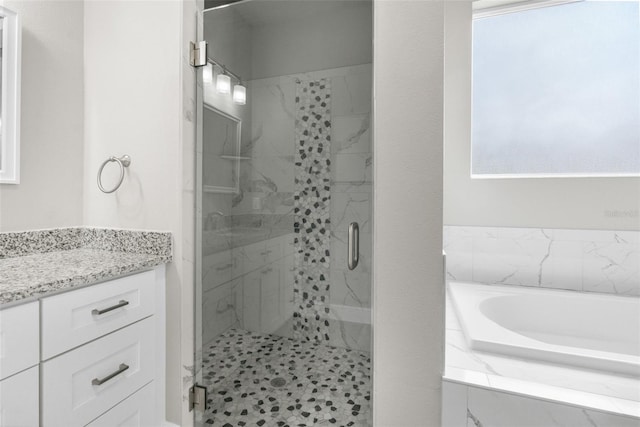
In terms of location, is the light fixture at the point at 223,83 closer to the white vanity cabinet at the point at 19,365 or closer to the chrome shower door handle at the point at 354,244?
the chrome shower door handle at the point at 354,244

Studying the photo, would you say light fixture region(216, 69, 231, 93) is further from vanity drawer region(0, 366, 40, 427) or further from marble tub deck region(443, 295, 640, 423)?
marble tub deck region(443, 295, 640, 423)

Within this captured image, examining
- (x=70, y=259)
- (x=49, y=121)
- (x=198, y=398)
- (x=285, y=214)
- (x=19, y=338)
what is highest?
(x=49, y=121)

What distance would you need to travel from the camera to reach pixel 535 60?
2.13m

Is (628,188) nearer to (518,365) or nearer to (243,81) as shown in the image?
(518,365)

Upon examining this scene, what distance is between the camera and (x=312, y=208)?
1.29 meters

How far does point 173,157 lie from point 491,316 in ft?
6.68

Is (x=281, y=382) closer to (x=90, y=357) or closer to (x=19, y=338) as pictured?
(x=90, y=357)

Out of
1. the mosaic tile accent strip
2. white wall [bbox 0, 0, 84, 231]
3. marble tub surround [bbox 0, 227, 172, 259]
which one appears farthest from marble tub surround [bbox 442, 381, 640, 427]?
white wall [bbox 0, 0, 84, 231]

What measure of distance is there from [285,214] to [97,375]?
2.91ft

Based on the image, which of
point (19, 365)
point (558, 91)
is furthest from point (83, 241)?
point (558, 91)

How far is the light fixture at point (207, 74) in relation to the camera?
4.65 ft

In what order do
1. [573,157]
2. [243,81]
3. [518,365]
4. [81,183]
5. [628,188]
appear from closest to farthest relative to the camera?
[518,365] < [243,81] < [81,183] < [628,188] < [573,157]

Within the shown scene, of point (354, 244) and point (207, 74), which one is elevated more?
point (207, 74)

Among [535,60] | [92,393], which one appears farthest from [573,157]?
[92,393]
